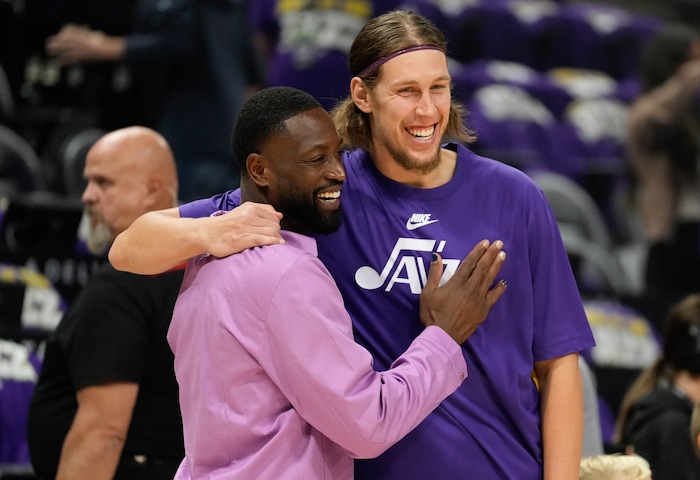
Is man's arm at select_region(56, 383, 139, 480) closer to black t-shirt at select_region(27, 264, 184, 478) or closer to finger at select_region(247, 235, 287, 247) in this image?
black t-shirt at select_region(27, 264, 184, 478)

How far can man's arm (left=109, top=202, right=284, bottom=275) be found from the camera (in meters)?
2.85

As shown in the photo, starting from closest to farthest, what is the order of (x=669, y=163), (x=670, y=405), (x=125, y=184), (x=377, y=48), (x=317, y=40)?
(x=377, y=48) → (x=125, y=184) → (x=670, y=405) → (x=669, y=163) → (x=317, y=40)

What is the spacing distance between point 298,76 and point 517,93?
2602mm

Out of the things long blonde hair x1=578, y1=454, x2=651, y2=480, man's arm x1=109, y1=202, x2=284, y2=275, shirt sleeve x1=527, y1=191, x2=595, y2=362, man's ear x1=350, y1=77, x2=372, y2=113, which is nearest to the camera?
man's arm x1=109, y1=202, x2=284, y2=275

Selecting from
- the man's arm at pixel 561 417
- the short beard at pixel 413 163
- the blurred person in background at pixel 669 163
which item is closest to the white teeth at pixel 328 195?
the short beard at pixel 413 163

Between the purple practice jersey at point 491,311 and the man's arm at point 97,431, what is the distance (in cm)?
97

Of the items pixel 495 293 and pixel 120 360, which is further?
pixel 120 360

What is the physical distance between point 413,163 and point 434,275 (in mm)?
314

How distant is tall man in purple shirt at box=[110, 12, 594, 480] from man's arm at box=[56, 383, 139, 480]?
70 cm

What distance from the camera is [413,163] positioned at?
3143 mm

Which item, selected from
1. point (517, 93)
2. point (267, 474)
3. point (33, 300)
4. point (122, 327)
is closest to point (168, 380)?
point (122, 327)

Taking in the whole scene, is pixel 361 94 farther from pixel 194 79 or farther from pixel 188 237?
pixel 194 79

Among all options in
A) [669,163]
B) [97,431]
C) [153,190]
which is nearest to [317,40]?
[669,163]

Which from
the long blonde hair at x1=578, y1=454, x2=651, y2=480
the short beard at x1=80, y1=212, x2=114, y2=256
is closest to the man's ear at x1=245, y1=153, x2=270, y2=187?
the long blonde hair at x1=578, y1=454, x2=651, y2=480
